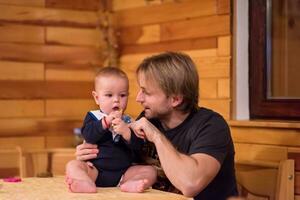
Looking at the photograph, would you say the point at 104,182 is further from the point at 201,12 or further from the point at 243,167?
the point at 201,12

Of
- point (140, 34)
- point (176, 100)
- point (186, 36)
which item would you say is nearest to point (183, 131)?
point (176, 100)

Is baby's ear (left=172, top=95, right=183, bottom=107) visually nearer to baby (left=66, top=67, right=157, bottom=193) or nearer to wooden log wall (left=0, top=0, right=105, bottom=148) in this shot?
baby (left=66, top=67, right=157, bottom=193)

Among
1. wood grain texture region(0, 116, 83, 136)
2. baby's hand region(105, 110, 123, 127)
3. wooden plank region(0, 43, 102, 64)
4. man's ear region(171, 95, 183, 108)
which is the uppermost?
wooden plank region(0, 43, 102, 64)

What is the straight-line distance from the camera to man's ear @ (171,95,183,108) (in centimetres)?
246

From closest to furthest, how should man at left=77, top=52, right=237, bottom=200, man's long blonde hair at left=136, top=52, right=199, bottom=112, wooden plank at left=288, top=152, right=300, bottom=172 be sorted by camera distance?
man at left=77, top=52, right=237, bottom=200
man's long blonde hair at left=136, top=52, right=199, bottom=112
wooden plank at left=288, top=152, right=300, bottom=172

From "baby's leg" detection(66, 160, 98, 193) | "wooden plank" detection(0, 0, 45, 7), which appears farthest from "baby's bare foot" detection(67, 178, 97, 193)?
"wooden plank" detection(0, 0, 45, 7)

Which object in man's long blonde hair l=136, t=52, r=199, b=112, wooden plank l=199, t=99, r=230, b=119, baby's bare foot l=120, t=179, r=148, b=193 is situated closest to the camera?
baby's bare foot l=120, t=179, r=148, b=193

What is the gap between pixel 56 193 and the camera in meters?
2.11

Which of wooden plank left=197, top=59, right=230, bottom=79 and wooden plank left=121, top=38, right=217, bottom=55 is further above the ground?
wooden plank left=121, top=38, right=217, bottom=55

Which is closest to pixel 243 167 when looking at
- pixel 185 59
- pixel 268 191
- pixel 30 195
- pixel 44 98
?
pixel 268 191

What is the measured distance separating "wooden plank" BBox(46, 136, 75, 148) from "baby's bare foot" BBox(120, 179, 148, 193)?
5.54 feet

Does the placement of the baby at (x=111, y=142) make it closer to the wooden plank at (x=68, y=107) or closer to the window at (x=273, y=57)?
the window at (x=273, y=57)

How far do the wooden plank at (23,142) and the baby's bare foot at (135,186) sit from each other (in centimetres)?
163

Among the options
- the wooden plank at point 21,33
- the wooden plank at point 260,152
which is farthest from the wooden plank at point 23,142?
the wooden plank at point 260,152
